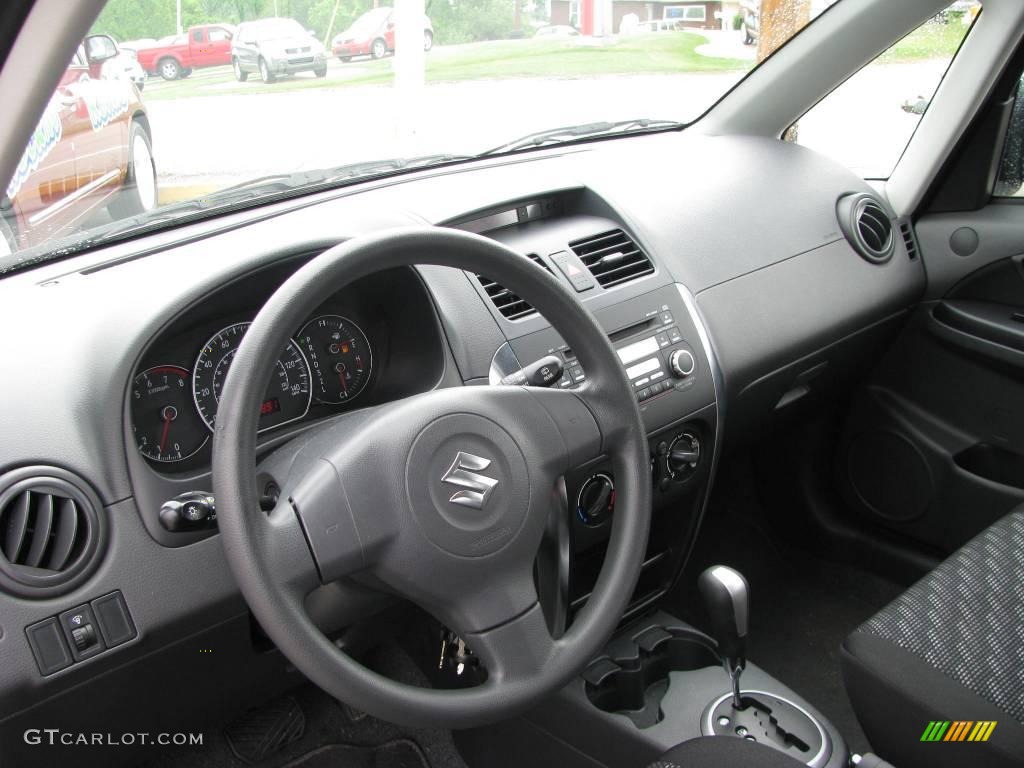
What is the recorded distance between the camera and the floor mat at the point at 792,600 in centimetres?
243

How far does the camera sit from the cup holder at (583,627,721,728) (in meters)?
1.87

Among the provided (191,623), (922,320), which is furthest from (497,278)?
(922,320)

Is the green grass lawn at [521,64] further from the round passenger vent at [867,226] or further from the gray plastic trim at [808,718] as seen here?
the gray plastic trim at [808,718]

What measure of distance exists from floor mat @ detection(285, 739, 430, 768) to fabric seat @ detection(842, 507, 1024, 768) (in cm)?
106

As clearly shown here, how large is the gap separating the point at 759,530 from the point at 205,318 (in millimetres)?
1870

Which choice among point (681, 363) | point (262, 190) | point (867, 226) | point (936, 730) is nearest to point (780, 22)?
point (867, 226)

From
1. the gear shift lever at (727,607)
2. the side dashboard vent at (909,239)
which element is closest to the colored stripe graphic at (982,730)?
the gear shift lever at (727,607)

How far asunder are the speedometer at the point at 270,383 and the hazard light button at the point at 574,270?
1.91ft

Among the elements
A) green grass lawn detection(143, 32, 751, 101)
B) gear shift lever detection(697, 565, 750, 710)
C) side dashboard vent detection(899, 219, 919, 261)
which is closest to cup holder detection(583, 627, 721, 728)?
gear shift lever detection(697, 565, 750, 710)

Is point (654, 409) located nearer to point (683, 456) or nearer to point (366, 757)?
point (683, 456)

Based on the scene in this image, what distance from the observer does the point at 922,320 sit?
259 centimetres

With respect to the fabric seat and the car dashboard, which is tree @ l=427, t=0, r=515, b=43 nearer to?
the car dashboard

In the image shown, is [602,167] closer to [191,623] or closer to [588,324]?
[588,324]

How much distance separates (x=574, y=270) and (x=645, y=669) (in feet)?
2.68
